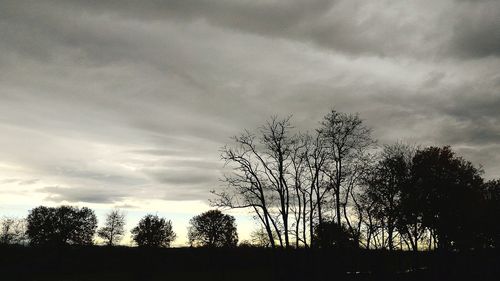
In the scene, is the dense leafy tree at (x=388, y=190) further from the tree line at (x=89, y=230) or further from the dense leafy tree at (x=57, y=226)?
the dense leafy tree at (x=57, y=226)

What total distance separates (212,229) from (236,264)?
1346 inches

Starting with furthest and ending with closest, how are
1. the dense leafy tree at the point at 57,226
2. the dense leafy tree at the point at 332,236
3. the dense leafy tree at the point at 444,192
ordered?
the dense leafy tree at the point at 57,226 < the dense leafy tree at the point at 444,192 < the dense leafy tree at the point at 332,236

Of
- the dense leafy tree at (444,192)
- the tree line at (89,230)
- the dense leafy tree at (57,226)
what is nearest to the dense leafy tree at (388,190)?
the dense leafy tree at (444,192)

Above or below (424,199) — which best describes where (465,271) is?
below

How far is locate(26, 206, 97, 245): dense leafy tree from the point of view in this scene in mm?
82125

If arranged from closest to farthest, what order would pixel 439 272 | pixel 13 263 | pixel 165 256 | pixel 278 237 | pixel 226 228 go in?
pixel 439 272 < pixel 278 237 < pixel 13 263 < pixel 165 256 < pixel 226 228

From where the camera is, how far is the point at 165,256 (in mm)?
57125

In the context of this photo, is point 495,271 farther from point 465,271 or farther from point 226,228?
point 226,228

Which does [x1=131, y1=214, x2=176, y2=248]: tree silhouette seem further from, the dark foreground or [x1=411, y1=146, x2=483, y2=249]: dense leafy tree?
[x1=411, y1=146, x2=483, y2=249]: dense leafy tree

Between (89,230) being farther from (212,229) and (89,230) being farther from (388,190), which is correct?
(388,190)

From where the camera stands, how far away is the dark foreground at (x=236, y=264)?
1076 inches

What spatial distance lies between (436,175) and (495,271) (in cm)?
1312

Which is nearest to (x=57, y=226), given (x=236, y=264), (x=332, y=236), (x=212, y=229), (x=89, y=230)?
(x=89, y=230)

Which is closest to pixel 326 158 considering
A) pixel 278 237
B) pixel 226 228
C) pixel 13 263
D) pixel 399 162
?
pixel 278 237
